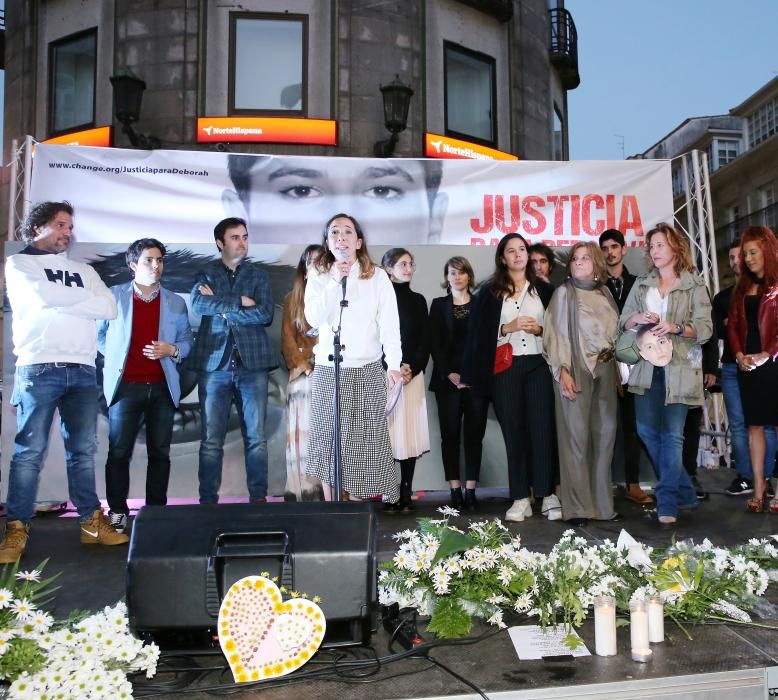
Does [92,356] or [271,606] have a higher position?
[92,356]

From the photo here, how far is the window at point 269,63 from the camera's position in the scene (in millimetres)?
8938

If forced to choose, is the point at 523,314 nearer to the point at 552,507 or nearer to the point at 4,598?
the point at 552,507

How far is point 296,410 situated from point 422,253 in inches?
51.9

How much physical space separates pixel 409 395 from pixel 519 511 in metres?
1.04

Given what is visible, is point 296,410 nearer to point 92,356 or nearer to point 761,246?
point 92,356

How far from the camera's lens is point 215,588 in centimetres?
184

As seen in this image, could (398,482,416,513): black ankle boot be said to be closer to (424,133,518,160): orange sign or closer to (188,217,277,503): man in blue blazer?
(188,217,277,503): man in blue blazer

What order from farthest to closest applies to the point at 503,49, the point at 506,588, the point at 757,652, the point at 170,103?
the point at 503,49 < the point at 170,103 < the point at 506,588 < the point at 757,652

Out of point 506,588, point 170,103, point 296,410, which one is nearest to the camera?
point 506,588

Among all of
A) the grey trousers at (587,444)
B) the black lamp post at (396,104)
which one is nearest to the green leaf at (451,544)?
the grey trousers at (587,444)

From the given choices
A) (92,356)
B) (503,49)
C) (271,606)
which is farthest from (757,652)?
(503,49)

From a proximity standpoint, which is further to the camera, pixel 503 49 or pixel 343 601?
pixel 503 49

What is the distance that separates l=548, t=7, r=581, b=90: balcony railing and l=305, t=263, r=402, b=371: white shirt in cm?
918

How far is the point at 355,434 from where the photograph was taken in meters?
3.75
